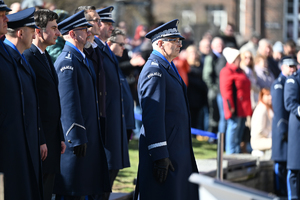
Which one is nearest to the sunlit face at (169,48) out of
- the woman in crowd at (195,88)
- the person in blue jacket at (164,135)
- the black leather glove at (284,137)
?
the person in blue jacket at (164,135)

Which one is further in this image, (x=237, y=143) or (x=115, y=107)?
(x=237, y=143)

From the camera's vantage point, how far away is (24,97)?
4633mm

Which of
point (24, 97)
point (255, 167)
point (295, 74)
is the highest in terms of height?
point (24, 97)

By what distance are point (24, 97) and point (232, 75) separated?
6.59m

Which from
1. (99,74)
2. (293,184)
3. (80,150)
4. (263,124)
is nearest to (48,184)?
(80,150)

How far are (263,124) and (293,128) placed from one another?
179cm

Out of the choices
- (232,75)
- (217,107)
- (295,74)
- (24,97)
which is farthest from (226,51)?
(24,97)

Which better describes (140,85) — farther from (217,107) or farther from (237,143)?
(217,107)

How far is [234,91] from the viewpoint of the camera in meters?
10.7

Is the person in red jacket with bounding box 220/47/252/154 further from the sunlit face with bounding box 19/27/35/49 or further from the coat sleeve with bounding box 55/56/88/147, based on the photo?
the sunlit face with bounding box 19/27/35/49

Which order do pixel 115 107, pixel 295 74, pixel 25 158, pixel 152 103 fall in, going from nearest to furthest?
pixel 25 158 < pixel 152 103 < pixel 115 107 < pixel 295 74

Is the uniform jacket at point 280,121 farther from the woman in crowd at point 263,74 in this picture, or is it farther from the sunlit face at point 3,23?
the sunlit face at point 3,23

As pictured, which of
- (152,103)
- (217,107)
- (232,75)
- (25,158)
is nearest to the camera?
(25,158)

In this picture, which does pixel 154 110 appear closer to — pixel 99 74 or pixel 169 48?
pixel 169 48
